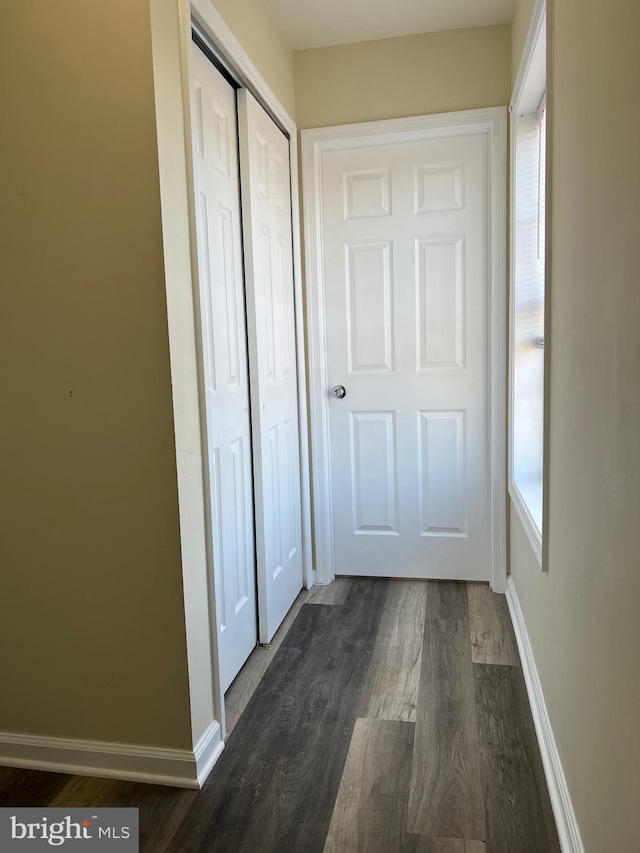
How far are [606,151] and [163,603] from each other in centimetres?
145

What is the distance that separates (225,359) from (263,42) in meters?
1.33

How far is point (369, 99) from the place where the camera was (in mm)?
2842

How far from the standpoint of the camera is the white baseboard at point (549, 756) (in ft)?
4.57

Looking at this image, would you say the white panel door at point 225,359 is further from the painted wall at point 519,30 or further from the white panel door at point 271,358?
the painted wall at point 519,30

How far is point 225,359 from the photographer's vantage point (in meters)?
2.14

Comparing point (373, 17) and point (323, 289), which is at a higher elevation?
point (373, 17)

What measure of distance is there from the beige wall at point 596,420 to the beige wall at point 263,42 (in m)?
1.12

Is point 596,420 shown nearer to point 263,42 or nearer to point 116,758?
point 116,758

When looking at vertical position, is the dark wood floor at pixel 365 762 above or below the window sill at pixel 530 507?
below

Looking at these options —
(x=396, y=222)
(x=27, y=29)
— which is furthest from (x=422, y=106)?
(x=27, y=29)

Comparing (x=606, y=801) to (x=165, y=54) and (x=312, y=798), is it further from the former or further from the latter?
(x=165, y=54)

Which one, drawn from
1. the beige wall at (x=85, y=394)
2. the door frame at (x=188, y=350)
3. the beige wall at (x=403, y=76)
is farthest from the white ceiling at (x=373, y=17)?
the beige wall at (x=85, y=394)

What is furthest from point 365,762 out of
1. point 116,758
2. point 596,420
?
point 596,420

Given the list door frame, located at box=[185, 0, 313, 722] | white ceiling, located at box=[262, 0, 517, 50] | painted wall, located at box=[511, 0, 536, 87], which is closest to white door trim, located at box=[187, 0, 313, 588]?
door frame, located at box=[185, 0, 313, 722]
